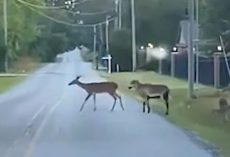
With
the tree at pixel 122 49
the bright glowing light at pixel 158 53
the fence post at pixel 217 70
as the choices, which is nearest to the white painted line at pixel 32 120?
the fence post at pixel 217 70

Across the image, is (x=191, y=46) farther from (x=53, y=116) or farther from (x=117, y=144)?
(x=117, y=144)

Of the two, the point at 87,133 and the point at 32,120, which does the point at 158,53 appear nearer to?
the point at 32,120

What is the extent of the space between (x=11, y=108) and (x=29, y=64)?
2303 inches

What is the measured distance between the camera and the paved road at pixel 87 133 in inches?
539

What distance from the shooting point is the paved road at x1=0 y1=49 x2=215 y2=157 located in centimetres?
1368

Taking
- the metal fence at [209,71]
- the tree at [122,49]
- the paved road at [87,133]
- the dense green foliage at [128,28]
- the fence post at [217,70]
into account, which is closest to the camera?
the paved road at [87,133]

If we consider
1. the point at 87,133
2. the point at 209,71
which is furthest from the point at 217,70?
the point at 87,133

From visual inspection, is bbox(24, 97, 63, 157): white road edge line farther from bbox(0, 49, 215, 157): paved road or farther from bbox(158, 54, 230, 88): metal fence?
bbox(158, 54, 230, 88): metal fence

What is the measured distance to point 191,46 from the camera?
1170 inches

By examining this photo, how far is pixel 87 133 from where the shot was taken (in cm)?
1730

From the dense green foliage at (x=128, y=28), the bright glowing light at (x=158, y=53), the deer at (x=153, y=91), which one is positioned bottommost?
the deer at (x=153, y=91)

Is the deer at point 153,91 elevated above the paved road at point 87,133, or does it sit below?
above

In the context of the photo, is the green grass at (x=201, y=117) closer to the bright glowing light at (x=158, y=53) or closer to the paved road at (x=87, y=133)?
the paved road at (x=87, y=133)

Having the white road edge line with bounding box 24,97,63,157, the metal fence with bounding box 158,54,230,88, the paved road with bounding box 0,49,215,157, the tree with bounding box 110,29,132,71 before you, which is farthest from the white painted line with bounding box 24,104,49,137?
the tree with bounding box 110,29,132,71
